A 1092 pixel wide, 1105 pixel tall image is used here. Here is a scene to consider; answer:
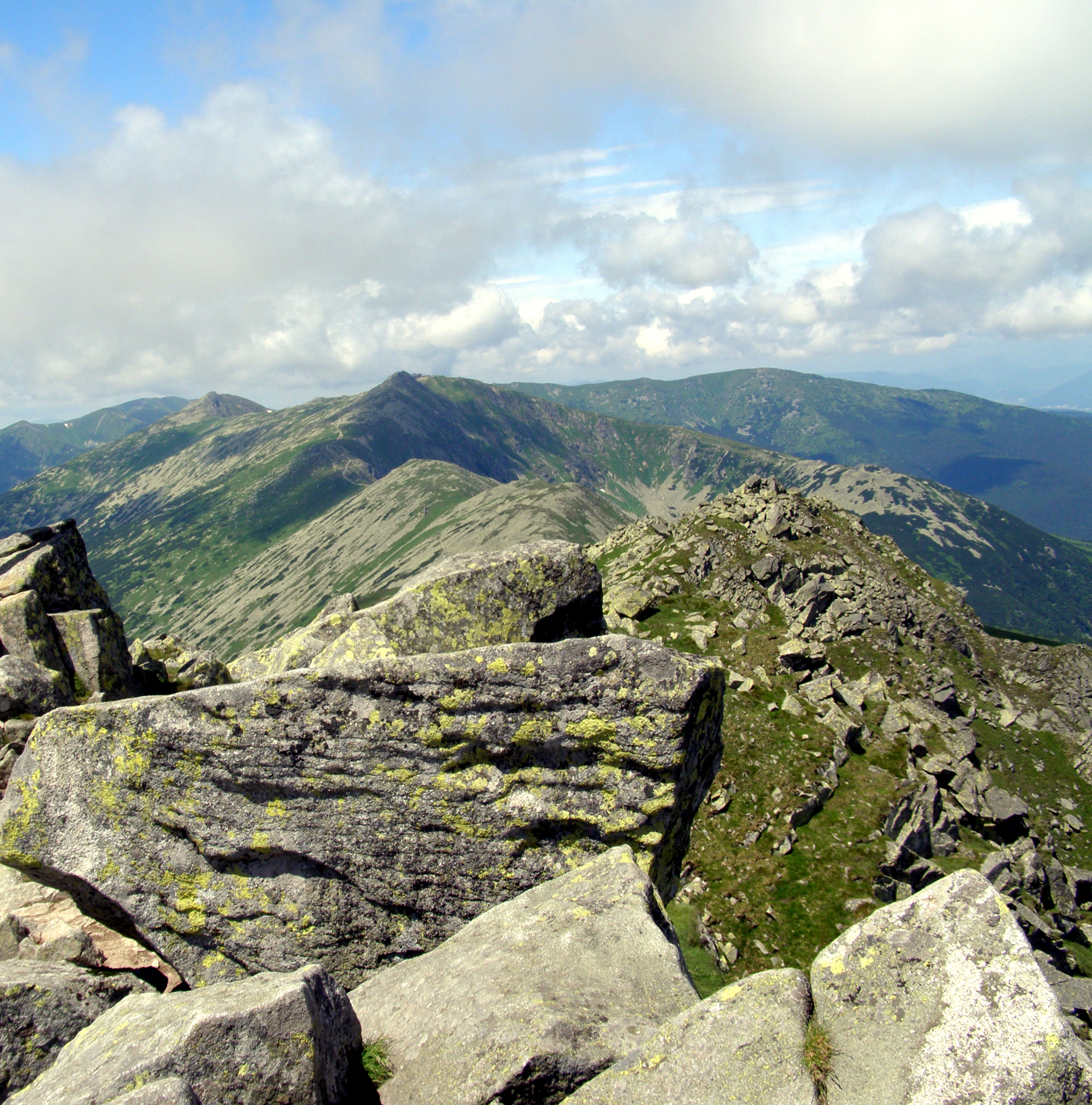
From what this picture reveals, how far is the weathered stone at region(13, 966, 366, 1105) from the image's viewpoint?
21.5 ft

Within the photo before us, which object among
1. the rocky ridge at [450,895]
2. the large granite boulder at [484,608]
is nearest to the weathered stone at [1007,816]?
the rocky ridge at [450,895]

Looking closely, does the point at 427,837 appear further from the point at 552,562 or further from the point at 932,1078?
the point at 932,1078

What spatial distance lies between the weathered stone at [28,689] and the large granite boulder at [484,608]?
7.36 meters

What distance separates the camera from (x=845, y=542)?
90.4m

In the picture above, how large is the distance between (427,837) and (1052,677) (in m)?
105

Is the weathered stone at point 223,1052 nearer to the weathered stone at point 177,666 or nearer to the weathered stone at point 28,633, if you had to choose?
the weathered stone at point 28,633

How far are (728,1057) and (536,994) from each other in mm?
2904

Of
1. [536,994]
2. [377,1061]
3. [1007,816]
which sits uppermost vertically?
[536,994]

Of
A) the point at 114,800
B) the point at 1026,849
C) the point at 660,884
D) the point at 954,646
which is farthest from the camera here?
the point at 954,646

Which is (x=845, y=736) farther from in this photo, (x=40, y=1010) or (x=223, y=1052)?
(x=40, y=1010)

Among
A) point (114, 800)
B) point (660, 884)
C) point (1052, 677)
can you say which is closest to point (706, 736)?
point (660, 884)

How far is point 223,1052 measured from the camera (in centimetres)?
681

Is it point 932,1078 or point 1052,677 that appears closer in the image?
point 932,1078

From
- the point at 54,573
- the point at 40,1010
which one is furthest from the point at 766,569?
the point at 40,1010
